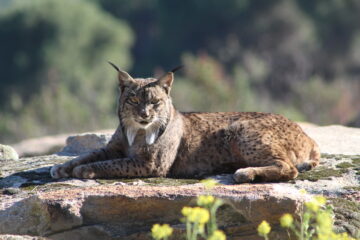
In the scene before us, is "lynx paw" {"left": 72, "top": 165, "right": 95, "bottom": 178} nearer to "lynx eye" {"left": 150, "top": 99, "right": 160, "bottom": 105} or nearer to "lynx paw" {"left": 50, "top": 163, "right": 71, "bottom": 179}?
"lynx paw" {"left": 50, "top": 163, "right": 71, "bottom": 179}

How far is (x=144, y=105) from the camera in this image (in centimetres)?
834

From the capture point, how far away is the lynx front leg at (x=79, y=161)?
26.5ft

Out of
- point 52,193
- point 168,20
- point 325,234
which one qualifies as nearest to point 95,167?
point 52,193

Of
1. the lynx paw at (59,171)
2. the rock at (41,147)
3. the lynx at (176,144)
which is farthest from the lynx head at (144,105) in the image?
the rock at (41,147)

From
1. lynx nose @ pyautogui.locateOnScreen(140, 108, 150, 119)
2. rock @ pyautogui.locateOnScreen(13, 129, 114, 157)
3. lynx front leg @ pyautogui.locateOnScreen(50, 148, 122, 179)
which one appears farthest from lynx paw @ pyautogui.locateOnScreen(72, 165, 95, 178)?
rock @ pyautogui.locateOnScreen(13, 129, 114, 157)

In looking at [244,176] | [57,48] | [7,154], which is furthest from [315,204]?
[57,48]

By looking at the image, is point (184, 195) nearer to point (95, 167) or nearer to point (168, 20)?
point (95, 167)

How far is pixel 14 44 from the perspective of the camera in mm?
46219

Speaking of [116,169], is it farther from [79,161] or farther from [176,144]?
[176,144]

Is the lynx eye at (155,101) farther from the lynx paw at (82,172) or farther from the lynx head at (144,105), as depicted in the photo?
the lynx paw at (82,172)

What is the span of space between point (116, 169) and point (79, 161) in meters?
0.45

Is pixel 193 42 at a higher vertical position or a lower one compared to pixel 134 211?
higher

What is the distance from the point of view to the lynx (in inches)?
326

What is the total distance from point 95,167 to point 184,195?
1.81 metres
